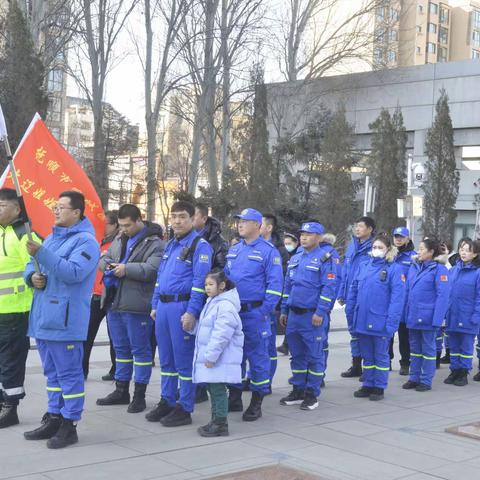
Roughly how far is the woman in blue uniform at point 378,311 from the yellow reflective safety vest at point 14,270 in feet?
12.8

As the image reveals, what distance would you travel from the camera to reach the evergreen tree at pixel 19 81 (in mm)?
17500

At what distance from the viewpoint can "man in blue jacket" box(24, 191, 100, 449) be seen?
6051mm

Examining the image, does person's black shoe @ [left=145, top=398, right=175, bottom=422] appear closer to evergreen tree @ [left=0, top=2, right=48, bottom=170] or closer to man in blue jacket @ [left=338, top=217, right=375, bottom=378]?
man in blue jacket @ [left=338, top=217, right=375, bottom=378]

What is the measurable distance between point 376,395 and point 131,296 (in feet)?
10.5

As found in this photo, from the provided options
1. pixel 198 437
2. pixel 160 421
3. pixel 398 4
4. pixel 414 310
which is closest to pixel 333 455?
pixel 198 437

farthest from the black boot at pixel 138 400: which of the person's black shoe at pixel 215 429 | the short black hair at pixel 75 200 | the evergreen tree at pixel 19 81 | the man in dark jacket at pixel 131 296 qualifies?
the evergreen tree at pixel 19 81

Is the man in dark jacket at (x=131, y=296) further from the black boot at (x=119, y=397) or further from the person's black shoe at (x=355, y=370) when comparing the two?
the person's black shoe at (x=355, y=370)

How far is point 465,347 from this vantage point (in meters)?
10.2

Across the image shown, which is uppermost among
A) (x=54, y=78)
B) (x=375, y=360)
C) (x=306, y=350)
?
(x=54, y=78)

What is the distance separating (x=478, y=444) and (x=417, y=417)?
1167 mm

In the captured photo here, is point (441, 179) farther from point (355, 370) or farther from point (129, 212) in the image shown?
point (129, 212)

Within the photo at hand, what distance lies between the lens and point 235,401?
7824 millimetres

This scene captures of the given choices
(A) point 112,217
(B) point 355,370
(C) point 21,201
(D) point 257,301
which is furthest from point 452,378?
(C) point 21,201

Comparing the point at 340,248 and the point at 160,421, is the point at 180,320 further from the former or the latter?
the point at 340,248
